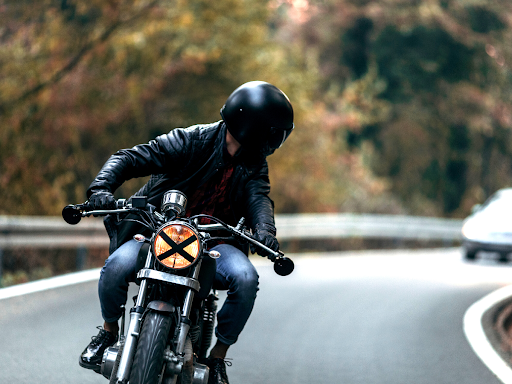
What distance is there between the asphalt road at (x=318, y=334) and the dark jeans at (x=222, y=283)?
1.36 m

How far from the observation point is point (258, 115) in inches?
189

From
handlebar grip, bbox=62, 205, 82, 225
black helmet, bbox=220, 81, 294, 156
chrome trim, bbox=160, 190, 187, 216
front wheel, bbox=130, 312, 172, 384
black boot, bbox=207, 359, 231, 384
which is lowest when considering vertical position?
black boot, bbox=207, 359, 231, 384

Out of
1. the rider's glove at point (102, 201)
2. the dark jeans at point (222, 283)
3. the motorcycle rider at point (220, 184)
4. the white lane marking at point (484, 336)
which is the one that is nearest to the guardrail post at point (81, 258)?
the white lane marking at point (484, 336)

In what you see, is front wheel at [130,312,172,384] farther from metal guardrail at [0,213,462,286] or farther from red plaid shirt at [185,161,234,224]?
metal guardrail at [0,213,462,286]

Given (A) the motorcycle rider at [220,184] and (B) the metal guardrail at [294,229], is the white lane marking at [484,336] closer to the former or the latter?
(A) the motorcycle rider at [220,184]

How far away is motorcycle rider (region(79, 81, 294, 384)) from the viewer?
4648 mm

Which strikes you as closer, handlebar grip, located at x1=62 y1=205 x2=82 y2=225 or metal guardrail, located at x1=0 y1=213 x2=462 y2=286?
handlebar grip, located at x1=62 y1=205 x2=82 y2=225

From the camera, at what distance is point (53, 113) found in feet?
50.4

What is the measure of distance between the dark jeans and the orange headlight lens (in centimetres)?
46

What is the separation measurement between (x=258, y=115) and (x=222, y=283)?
0.92 metres

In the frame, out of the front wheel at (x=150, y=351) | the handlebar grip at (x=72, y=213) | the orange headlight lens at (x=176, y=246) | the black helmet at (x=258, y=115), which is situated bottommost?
the front wheel at (x=150, y=351)

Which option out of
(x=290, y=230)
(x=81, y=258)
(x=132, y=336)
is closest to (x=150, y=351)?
(x=132, y=336)

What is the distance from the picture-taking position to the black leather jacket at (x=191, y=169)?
483 cm

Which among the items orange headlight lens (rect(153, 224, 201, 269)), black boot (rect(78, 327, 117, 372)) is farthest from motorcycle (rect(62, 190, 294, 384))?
black boot (rect(78, 327, 117, 372))
